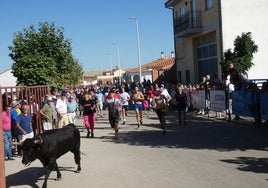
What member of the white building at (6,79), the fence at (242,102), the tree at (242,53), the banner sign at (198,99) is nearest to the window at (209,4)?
the tree at (242,53)

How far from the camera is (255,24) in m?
27.1

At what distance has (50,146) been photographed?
896 centimetres

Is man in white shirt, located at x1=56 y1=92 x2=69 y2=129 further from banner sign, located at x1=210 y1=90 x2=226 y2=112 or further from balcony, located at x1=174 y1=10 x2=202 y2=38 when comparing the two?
balcony, located at x1=174 y1=10 x2=202 y2=38

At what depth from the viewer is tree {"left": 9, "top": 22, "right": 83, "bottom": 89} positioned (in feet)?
68.5

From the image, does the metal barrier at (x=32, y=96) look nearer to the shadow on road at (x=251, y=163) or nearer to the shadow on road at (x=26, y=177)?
the shadow on road at (x=26, y=177)

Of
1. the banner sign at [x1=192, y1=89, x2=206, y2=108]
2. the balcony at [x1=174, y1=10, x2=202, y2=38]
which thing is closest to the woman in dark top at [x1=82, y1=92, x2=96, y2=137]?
the banner sign at [x1=192, y1=89, x2=206, y2=108]

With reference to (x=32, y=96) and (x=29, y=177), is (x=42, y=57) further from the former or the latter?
(x=29, y=177)

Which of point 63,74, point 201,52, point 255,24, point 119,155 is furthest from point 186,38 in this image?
point 119,155

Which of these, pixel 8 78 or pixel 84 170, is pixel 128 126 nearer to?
pixel 84 170

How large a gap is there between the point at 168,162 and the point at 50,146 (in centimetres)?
304

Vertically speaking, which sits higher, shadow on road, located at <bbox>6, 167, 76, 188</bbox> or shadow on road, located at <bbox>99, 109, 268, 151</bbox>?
shadow on road, located at <bbox>99, 109, 268, 151</bbox>

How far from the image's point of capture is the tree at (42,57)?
68.5ft

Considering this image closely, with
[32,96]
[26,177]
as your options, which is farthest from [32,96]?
[26,177]

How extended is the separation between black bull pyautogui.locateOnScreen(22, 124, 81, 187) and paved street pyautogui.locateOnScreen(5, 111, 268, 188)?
18.8 inches
